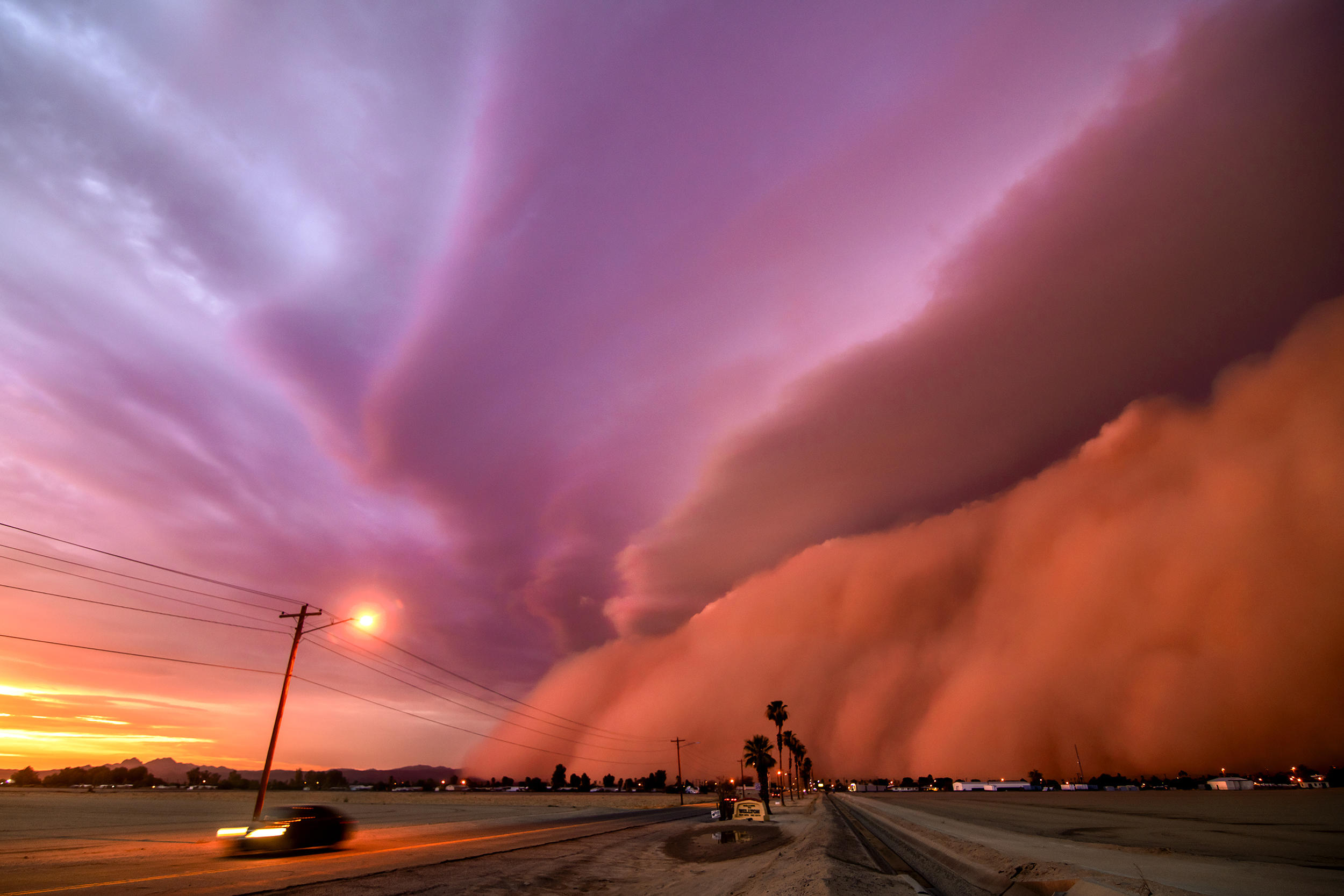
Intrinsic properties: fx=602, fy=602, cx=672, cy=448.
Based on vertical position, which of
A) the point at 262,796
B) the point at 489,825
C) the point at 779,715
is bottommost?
the point at 489,825

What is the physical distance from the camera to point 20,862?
21250 mm

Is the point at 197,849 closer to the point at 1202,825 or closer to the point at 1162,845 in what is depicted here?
the point at 1162,845

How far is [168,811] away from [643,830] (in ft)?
199

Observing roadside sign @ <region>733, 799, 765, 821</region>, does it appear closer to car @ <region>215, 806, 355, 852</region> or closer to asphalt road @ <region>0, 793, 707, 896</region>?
asphalt road @ <region>0, 793, 707, 896</region>

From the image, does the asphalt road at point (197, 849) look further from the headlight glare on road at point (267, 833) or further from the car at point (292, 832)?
the headlight glare on road at point (267, 833)

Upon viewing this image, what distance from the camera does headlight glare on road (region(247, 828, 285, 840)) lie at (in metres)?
24.5

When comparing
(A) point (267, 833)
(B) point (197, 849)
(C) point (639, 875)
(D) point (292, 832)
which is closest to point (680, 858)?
(C) point (639, 875)

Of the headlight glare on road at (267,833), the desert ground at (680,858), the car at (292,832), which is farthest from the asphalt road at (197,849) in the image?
the headlight glare on road at (267,833)

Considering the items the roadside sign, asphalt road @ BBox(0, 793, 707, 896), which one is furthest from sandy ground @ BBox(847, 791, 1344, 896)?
asphalt road @ BBox(0, 793, 707, 896)

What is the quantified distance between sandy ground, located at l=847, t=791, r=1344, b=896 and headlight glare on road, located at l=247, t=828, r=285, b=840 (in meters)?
27.9

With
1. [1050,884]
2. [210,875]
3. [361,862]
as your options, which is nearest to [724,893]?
[1050,884]

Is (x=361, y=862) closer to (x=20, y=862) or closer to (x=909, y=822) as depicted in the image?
(x=20, y=862)

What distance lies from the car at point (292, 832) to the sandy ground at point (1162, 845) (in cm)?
2752

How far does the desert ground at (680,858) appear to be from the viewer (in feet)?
58.3
